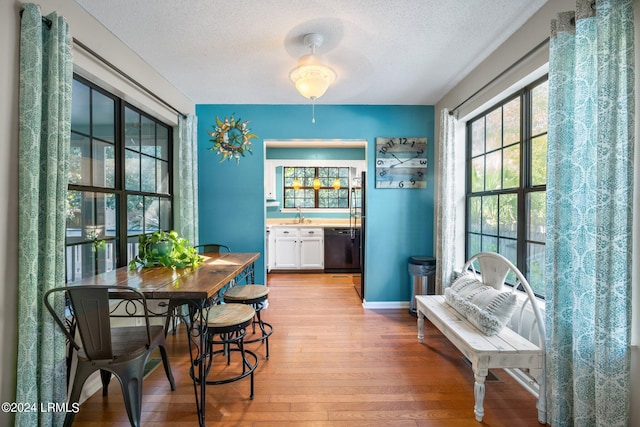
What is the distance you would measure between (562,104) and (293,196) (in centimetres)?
502

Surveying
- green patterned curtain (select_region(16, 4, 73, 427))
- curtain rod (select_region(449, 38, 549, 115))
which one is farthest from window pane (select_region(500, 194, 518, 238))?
green patterned curtain (select_region(16, 4, 73, 427))

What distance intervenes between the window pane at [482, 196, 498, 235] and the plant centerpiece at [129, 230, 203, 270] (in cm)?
267

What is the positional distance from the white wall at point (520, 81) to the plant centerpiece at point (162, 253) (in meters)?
2.71

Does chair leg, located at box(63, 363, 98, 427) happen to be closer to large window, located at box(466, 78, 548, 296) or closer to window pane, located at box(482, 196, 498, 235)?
large window, located at box(466, 78, 548, 296)

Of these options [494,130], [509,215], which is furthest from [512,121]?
[509,215]

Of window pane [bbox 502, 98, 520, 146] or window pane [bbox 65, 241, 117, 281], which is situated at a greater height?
window pane [bbox 502, 98, 520, 146]

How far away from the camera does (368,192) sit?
3650 millimetres

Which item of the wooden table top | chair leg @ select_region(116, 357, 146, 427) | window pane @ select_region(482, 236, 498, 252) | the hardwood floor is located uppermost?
window pane @ select_region(482, 236, 498, 252)

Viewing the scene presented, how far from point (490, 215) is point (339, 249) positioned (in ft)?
10.1

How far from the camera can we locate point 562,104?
1.55m

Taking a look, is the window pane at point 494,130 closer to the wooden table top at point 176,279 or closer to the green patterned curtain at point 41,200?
the wooden table top at point 176,279

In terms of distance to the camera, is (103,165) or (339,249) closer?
(103,165)

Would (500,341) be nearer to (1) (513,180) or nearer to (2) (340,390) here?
(2) (340,390)

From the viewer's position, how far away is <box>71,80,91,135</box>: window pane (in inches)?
78.5
